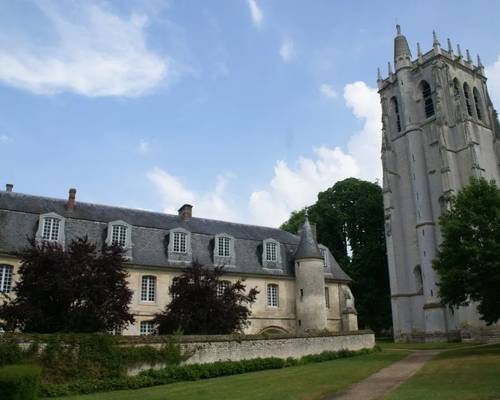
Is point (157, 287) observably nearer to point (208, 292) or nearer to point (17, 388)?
point (208, 292)

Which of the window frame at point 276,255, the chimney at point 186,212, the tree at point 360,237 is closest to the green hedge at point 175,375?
the window frame at point 276,255

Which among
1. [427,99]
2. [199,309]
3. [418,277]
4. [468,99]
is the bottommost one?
[199,309]

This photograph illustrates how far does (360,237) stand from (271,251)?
19.0 metres

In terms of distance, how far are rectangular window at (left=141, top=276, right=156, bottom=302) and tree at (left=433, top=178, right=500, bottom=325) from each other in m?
14.8

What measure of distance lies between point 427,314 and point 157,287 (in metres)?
21.0

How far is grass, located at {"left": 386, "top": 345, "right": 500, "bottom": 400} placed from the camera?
10.9m

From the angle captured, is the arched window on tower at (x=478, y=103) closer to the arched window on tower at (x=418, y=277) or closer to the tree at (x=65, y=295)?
the arched window on tower at (x=418, y=277)

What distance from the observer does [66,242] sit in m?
25.5

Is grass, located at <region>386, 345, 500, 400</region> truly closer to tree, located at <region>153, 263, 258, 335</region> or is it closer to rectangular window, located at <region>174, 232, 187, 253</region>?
tree, located at <region>153, 263, 258, 335</region>

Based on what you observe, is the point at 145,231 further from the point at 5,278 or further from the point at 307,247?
the point at 307,247

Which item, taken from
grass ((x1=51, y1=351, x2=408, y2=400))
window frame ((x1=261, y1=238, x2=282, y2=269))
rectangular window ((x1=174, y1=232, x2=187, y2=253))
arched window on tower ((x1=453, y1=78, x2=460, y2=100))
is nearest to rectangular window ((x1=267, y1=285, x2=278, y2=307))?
window frame ((x1=261, y1=238, x2=282, y2=269))

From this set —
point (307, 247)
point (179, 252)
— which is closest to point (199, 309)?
point (179, 252)

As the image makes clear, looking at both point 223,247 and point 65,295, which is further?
point 223,247

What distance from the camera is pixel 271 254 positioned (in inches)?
1228
